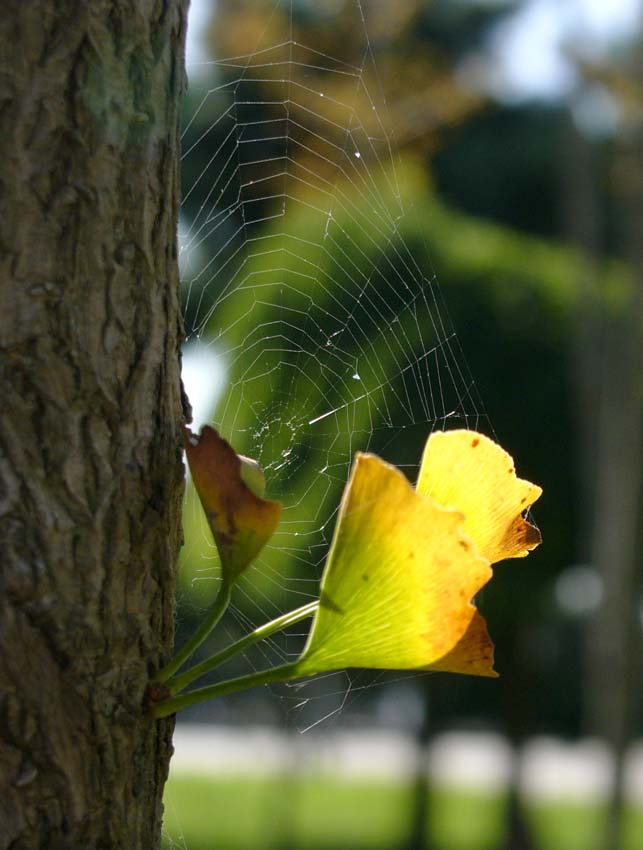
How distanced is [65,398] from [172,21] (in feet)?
0.89

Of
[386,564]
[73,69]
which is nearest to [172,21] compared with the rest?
[73,69]

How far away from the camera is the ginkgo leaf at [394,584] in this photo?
59cm

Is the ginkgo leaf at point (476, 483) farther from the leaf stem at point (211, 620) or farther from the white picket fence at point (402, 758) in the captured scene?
the white picket fence at point (402, 758)

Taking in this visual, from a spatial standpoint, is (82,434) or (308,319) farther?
(308,319)

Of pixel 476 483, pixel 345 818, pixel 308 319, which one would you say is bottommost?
pixel 476 483

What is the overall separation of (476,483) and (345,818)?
32.6 feet

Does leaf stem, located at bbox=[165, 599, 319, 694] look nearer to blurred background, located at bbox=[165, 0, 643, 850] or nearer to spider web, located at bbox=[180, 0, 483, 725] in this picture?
spider web, located at bbox=[180, 0, 483, 725]

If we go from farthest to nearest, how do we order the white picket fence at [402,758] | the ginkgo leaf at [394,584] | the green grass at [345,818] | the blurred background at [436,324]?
the white picket fence at [402,758], the green grass at [345,818], the blurred background at [436,324], the ginkgo leaf at [394,584]

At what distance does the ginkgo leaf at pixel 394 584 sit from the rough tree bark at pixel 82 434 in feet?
0.40

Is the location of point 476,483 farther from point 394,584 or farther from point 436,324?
point 436,324

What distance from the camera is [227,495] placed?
0.63 meters

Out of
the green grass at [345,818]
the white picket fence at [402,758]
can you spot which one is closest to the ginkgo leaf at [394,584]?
the green grass at [345,818]

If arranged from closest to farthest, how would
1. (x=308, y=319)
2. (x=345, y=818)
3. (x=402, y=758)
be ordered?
(x=308, y=319) → (x=345, y=818) → (x=402, y=758)

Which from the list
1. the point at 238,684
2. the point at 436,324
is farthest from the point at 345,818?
the point at 238,684
